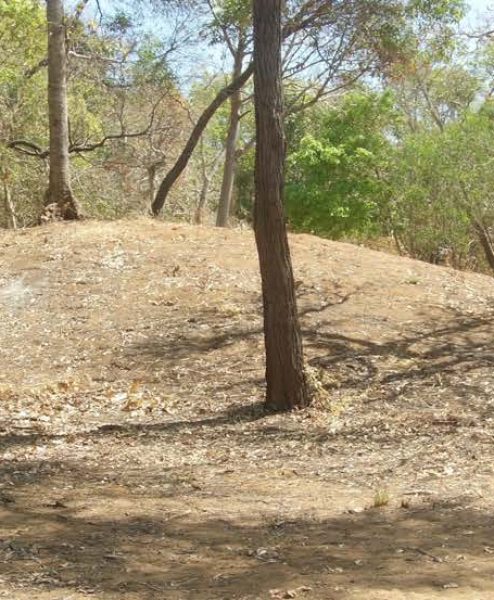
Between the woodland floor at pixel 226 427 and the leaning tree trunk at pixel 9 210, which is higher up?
the leaning tree trunk at pixel 9 210

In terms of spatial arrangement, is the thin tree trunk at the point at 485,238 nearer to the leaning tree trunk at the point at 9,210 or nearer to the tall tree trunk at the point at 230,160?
the tall tree trunk at the point at 230,160

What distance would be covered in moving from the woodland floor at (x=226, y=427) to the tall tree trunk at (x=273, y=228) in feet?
1.02

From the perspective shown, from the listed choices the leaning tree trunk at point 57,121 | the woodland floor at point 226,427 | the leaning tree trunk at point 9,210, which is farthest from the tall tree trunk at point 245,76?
the leaning tree trunk at point 9,210

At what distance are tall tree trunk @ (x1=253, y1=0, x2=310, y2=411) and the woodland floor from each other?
0.31 m

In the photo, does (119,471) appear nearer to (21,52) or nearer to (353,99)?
(21,52)

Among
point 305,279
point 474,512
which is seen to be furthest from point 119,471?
point 305,279

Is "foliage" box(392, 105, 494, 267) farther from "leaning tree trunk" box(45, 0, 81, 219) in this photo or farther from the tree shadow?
the tree shadow

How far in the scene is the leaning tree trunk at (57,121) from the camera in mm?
13656

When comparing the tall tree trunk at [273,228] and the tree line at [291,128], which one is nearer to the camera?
the tall tree trunk at [273,228]

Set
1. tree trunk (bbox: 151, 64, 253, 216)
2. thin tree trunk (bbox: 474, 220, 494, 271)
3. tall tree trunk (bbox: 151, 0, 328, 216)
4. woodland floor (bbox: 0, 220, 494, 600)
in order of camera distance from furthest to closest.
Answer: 1. thin tree trunk (bbox: 474, 220, 494, 271)
2. tree trunk (bbox: 151, 64, 253, 216)
3. tall tree trunk (bbox: 151, 0, 328, 216)
4. woodland floor (bbox: 0, 220, 494, 600)

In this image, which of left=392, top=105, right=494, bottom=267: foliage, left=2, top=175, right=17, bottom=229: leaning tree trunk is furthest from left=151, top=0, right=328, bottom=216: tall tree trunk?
left=2, top=175, right=17, bottom=229: leaning tree trunk

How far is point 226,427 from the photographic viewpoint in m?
7.84

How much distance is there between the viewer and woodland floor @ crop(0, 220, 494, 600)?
14.0 ft

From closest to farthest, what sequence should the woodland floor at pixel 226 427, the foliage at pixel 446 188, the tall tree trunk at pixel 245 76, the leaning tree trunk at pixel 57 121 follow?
the woodland floor at pixel 226 427
the leaning tree trunk at pixel 57 121
the tall tree trunk at pixel 245 76
the foliage at pixel 446 188
